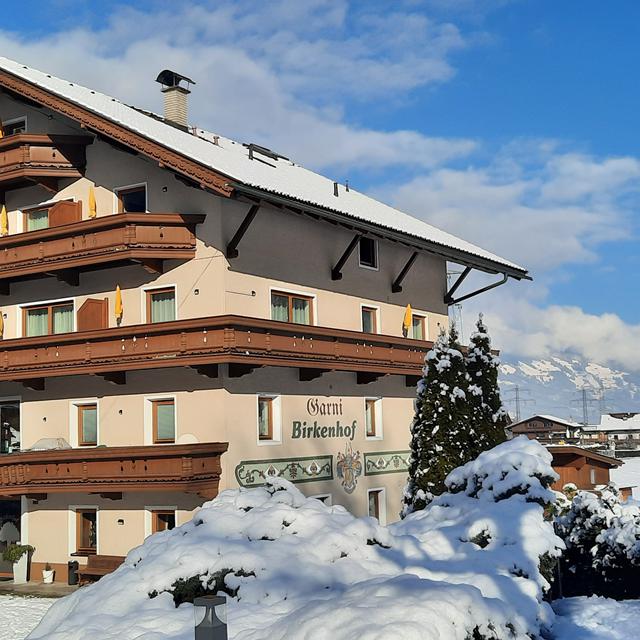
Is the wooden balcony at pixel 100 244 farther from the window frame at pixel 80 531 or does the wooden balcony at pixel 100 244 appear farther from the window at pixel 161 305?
the window frame at pixel 80 531

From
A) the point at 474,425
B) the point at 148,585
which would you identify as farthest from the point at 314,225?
the point at 148,585

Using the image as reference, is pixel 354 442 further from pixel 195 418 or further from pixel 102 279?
pixel 102 279

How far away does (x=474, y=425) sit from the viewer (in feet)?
72.1

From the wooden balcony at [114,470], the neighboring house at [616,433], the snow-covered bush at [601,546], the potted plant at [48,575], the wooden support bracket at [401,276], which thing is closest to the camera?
the snow-covered bush at [601,546]

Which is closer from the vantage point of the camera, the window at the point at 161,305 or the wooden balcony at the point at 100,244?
the wooden balcony at the point at 100,244

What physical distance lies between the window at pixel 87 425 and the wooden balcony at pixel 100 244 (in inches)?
150

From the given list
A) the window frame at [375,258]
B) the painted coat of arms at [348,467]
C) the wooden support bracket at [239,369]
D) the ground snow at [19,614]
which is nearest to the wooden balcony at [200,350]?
the wooden support bracket at [239,369]

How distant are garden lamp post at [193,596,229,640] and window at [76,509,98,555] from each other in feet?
62.0

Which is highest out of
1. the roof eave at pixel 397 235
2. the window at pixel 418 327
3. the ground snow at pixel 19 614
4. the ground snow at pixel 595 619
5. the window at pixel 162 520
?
the roof eave at pixel 397 235

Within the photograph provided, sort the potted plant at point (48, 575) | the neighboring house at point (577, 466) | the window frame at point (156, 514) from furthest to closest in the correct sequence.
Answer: the neighboring house at point (577, 466) → the potted plant at point (48, 575) → the window frame at point (156, 514)

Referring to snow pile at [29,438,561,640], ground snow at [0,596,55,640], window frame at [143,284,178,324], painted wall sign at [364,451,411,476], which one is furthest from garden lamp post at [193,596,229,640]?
painted wall sign at [364,451,411,476]

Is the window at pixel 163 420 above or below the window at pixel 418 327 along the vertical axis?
below

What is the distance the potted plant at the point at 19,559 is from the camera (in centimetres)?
2580

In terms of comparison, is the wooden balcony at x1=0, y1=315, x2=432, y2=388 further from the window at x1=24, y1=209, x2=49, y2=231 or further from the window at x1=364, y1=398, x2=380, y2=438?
the window at x1=24, y1=209, x2=49, y2=231
